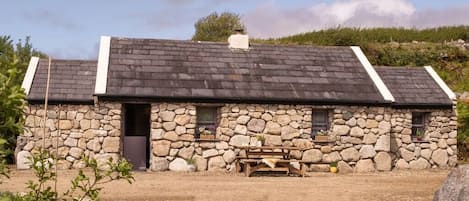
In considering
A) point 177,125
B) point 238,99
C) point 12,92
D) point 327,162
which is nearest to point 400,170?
point 327,162

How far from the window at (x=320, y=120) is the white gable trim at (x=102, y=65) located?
611 cm

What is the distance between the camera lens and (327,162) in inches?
683

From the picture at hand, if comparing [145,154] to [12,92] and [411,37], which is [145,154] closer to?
[12,92]

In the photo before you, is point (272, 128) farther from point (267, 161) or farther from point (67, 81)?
point (67, 81)

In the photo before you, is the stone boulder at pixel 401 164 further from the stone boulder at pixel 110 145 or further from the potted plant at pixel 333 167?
the stone boulder at pixel 110 145

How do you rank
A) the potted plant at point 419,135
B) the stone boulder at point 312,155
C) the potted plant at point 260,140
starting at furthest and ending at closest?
the potted plant at point 419,135, the stone boulder at point 312,155, the potted plant at point 260,140

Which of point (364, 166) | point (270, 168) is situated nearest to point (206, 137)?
point (270, 168)

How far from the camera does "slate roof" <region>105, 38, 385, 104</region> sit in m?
16.8

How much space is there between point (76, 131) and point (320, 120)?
22.9 feet

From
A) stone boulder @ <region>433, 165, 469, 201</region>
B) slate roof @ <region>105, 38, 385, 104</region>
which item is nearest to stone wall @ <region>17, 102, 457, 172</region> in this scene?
slate roof @ <region>105, 38, 385, 104</region>

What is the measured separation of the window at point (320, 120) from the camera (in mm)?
17609

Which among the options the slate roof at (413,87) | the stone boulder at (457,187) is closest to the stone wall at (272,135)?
the slate roof at (413,87)

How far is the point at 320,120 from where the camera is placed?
58.0 feet

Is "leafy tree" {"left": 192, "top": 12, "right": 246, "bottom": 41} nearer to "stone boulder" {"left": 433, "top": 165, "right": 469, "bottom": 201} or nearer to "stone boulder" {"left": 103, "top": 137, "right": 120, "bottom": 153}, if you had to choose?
"stone boulder" {"left": 103, "top": 137, "right": 120, "bottom": 153}
